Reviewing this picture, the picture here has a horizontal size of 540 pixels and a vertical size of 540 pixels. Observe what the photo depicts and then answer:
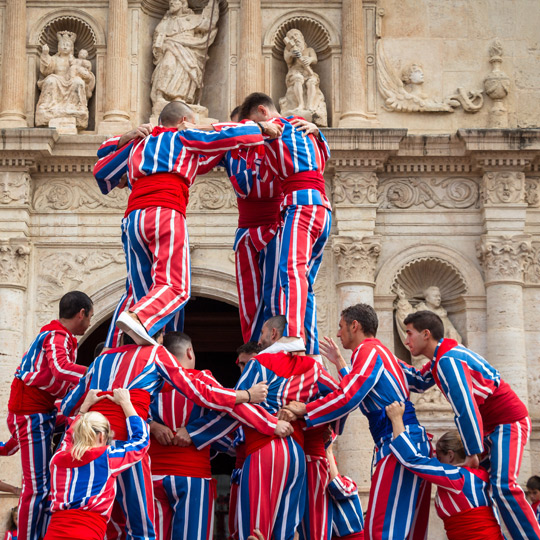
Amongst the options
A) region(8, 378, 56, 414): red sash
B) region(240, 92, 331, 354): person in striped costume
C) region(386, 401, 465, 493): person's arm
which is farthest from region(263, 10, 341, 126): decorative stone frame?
region(386, 401, 465, 493): person's arm

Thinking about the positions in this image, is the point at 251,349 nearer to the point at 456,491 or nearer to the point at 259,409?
the point at 259,409

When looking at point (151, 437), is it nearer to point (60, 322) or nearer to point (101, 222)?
point (60, 322)

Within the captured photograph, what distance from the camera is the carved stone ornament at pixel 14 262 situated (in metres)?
15.3

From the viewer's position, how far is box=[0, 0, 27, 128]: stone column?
1592 centimetres

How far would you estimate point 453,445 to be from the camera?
7750 millimetres

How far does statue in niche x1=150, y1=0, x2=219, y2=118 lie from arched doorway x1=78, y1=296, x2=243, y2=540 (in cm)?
399

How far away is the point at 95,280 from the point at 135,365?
336 inches

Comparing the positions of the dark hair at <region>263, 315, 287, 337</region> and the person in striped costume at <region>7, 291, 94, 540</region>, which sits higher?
the dark hair at <region>263, 315, 287, 337</region>

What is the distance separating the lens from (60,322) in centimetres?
883

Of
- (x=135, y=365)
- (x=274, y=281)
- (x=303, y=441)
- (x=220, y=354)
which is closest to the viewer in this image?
(x=135, y=365)

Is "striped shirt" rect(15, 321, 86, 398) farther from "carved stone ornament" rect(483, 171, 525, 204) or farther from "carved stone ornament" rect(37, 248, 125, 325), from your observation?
"carved stone ornament" rect(483, 171, 525, 204)

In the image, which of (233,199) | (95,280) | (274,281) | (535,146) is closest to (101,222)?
(95,280)

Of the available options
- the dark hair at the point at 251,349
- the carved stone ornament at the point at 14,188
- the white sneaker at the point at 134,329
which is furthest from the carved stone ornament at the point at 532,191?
the white sneaker at the point at 134,329

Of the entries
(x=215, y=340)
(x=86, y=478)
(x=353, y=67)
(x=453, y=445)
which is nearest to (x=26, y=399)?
(x=86, y=478)
